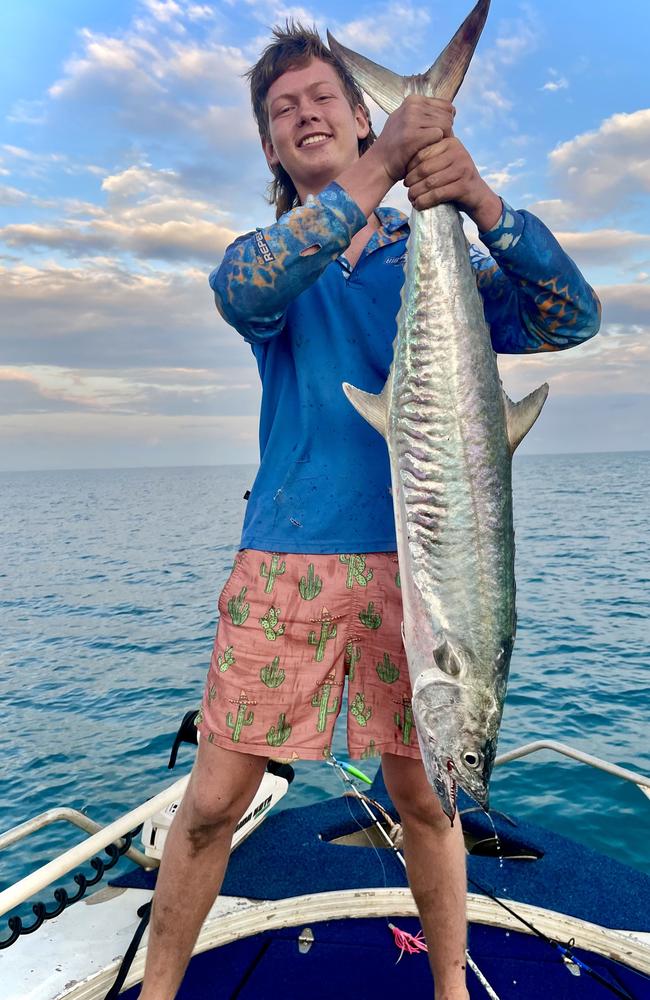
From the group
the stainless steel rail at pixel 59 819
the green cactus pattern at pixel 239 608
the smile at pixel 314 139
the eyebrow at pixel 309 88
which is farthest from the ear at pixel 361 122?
the stainless steel rail at pixel 59 819

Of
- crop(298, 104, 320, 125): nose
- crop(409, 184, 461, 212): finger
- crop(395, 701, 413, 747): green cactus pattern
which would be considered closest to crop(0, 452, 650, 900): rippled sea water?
crop(395, 701, 413, 747): green cactus pattern

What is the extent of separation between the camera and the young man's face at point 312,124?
7.29 feet

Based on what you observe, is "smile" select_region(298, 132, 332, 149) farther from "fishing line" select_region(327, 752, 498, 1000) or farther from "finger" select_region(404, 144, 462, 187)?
"fishing line" select_region(327, 752, 498, 1000)

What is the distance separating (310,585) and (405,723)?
0.52 metres

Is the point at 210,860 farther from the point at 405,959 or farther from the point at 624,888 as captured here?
the point at 624,888

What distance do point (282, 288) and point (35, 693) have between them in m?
10.8

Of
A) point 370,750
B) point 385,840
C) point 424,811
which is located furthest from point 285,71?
point 385,840

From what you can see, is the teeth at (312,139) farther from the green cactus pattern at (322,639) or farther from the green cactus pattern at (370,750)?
the green cactus pattern at (370,750)

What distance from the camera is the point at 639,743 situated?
7699 millimetres

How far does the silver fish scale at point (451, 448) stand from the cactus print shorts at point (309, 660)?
32 cm

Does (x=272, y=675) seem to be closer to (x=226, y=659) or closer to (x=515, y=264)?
(x=226, y=659)

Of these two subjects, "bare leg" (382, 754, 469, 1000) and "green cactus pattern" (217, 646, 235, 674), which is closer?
"green cactus pattern" (217, 646, 235, 674)

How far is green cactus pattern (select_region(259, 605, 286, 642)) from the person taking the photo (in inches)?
83.6

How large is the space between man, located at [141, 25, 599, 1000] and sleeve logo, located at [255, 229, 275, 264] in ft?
0.80
